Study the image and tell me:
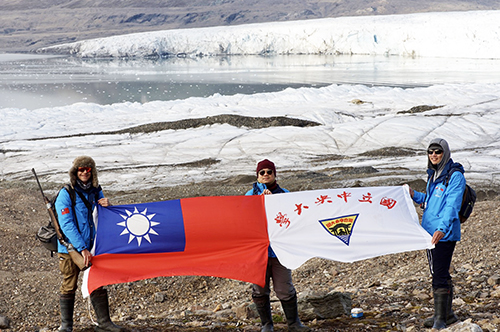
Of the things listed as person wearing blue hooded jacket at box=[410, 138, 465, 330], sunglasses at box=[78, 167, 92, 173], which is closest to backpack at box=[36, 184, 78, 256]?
sunglasses at box=[78, 167, 92, 173]

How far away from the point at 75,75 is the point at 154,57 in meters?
27.7

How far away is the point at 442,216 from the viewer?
4.41m

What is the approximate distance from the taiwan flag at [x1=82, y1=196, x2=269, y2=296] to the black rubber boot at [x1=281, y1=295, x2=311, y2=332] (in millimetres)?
366

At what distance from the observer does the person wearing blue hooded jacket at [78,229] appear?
4.42 metres

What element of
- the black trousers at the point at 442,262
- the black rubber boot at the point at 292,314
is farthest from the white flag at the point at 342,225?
the black rubber boot at the point at 292,314

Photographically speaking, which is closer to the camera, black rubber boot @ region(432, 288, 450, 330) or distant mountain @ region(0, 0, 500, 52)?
black rubber boot @ region(432, 288, 450, 330)

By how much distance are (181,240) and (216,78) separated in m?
44.0

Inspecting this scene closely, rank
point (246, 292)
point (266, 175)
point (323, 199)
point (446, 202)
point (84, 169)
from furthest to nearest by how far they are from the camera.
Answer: point (246, 292)
point (323, 199)
point (266, 175)
point (84, 169)
point (446, 202)

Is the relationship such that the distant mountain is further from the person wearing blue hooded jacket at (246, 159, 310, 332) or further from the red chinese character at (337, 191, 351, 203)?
the person wearing blue hooded jacket at (246, 159, 310, 332)

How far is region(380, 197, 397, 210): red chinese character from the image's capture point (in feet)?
16.8

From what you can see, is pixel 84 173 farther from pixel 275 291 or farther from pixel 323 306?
pixel 323 306

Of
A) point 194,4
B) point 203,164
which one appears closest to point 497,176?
point 203,164

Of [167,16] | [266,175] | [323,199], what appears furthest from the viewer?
[167,16]

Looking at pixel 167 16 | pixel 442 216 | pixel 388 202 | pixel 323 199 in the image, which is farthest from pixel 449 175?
pixel 167 16
